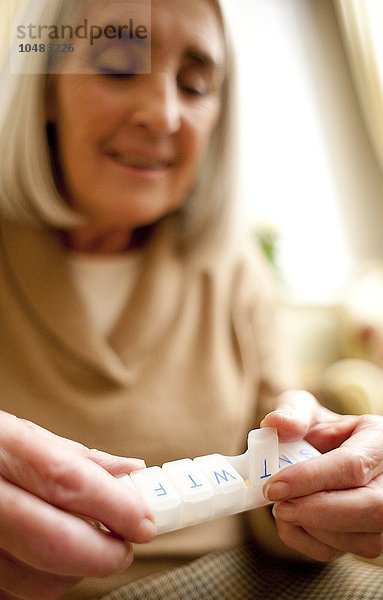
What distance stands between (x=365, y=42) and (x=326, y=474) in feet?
1.29

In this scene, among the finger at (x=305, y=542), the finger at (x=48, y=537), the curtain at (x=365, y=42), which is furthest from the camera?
the curtain at (x=365, y=42)

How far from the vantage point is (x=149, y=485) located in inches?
10.8

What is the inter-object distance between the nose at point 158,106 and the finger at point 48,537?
30 centimetres

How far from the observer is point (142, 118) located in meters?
0.44

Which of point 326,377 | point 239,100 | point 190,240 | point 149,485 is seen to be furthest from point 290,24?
point 149,485

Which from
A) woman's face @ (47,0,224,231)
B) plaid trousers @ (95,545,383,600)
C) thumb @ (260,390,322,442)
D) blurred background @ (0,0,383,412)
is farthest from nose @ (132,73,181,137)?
plaid trousers @ (95,545,383,600)

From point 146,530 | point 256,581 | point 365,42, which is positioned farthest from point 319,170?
point 146,530

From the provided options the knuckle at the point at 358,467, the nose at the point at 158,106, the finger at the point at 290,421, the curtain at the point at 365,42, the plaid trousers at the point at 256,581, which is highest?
the curtain at the point at 365,42

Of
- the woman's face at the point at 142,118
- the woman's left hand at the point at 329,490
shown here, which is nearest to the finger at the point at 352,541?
the woman's left hand at the point at 329,490

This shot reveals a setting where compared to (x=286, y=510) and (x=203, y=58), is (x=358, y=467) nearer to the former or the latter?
(x=286, y=510)

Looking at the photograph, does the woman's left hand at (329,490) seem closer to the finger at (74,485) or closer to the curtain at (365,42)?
the finger at (74,485)

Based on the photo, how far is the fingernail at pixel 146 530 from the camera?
0.26 metres

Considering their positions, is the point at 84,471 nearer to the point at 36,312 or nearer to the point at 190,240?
the point at 36,312

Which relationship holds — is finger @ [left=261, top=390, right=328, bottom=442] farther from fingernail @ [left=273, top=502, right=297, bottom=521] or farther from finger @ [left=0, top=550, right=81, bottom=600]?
finger @ [left=0, top=550, right=81, bottom=600]
